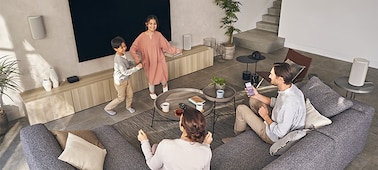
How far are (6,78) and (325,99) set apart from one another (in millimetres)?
3966

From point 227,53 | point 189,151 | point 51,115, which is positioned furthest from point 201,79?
point 189,151

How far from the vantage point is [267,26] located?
7.93 meters

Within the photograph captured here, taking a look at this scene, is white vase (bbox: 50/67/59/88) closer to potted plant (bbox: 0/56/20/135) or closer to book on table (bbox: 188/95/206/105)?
potted plant (bbox: 0/56/20/135)

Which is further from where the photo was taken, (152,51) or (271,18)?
(271,18)

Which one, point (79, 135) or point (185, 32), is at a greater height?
point (185, 32)

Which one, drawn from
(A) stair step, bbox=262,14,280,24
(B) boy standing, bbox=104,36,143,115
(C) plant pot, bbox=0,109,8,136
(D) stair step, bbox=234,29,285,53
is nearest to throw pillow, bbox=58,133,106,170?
(B) boy standing, bbox=104,36,143,115

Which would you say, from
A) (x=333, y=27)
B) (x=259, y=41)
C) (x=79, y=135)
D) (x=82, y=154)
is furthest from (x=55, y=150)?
(x=333, y=27)

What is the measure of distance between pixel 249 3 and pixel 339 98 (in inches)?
194

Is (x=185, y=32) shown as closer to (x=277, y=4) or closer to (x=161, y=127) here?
(x=161, y=127)

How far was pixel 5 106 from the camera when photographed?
423 cm

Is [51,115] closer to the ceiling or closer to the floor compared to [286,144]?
closer to the floor

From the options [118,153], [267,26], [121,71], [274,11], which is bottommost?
[118,153]

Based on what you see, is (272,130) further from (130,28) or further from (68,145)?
(130,28)

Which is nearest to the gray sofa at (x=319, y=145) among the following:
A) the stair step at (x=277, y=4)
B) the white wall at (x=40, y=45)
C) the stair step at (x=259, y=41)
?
the white wall at (x=40, y=45)
